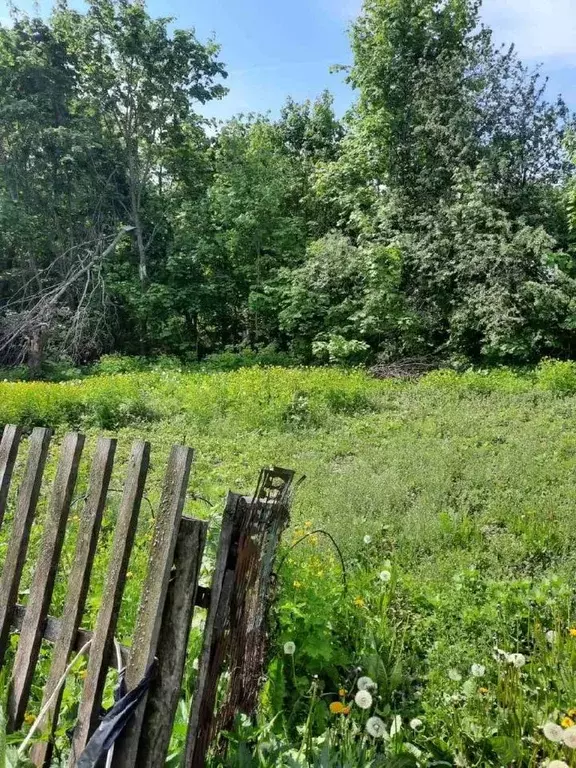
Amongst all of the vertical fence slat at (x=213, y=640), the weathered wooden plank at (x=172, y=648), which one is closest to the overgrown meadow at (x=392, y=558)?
the vertical fence slat at (x=213, y=640)

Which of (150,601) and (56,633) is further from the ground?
(150,601)

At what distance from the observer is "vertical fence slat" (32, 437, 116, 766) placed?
4.83 ft

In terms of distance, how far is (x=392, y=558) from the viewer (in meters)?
3.64

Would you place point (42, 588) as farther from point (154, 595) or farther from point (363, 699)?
point (363, 699)

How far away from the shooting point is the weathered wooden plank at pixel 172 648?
1266mm

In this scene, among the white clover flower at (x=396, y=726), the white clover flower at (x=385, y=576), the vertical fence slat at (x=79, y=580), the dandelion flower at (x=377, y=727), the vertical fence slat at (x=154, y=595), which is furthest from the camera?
the white clover flower at (x=385, y=576)

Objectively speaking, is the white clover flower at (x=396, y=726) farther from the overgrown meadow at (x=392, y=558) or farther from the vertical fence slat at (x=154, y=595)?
the vertical fence slat at (x=154, y=595)

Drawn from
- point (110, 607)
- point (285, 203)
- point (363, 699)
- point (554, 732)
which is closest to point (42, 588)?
point (110, 607)

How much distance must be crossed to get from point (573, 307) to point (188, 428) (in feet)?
26.2

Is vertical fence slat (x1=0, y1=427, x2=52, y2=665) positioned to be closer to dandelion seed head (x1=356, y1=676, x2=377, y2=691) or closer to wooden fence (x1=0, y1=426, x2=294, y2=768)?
wooden fence (x1=0, y1=426, x2=294, y2=768)

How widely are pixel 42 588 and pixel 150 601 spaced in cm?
49

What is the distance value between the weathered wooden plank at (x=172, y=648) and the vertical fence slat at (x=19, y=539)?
64 centimetres

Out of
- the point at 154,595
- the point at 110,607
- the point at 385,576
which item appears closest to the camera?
the point at 154,595

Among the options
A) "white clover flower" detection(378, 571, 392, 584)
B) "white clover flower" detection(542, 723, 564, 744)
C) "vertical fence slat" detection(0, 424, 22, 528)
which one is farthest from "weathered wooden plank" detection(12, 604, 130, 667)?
"white clover flower" detection(378, 571, 392, 584)
